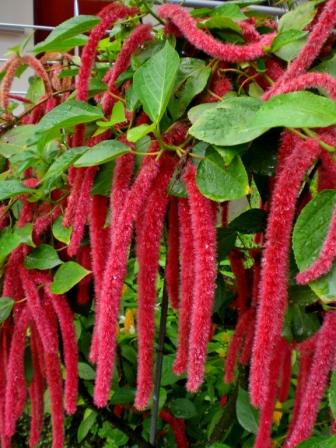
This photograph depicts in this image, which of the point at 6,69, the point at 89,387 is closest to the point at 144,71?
the point at 6,69

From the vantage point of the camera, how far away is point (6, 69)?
2.80ft

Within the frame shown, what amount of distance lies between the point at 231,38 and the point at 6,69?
1.27 ft

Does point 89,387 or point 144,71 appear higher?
point 144,71

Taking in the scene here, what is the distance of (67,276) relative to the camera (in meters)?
0.73

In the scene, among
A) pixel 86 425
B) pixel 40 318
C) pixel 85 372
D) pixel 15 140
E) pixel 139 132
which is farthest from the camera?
pixel 86 425

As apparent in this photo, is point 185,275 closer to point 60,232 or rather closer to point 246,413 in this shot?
point 60,232

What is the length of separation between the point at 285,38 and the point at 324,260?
24cm

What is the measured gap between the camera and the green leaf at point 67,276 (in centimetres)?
72

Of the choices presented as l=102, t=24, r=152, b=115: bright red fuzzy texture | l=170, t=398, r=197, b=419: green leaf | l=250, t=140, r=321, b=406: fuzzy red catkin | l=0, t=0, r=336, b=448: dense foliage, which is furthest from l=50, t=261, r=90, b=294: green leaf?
l=170, t=398, r=197, b=419: green leaf

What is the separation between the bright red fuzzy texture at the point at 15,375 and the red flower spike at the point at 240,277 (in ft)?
0.94

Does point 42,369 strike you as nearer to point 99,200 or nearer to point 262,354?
point 99,200

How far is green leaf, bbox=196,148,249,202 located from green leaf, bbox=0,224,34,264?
1.03ft

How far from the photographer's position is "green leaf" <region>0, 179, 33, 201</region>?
729mm

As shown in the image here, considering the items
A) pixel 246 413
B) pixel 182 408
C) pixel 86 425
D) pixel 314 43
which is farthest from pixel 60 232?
pixel 86 425
